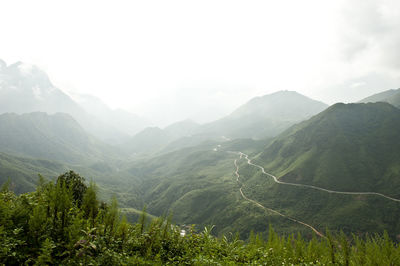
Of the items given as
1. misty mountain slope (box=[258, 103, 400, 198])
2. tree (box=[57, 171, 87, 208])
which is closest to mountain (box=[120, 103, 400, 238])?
misty mountain slope (box=[258, 103, 400, 198])

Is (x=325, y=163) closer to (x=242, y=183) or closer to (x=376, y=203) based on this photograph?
(x=376, y=203)

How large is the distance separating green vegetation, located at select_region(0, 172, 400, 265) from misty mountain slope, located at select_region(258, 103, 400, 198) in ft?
464

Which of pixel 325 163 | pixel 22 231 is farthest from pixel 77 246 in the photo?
pixel 325 163

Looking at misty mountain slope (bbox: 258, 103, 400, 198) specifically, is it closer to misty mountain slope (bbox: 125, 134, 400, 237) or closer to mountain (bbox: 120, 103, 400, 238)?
mountain (bbox: 120, 103, 400, 238)

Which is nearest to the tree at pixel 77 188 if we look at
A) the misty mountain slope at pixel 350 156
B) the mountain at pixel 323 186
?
the mountain at pixel 323 186

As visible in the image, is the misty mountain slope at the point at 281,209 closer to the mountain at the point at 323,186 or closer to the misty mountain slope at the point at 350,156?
the mountain at the point at 323,186

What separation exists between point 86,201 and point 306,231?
109m

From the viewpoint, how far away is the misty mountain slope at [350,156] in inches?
5064

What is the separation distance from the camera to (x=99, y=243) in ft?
23.9

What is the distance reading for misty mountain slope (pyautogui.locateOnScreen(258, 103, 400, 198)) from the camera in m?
129

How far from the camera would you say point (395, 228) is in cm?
9400

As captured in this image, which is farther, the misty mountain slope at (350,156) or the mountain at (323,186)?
the misty mountain slope at (350,156)

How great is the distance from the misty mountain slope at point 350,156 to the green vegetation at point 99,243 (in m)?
141

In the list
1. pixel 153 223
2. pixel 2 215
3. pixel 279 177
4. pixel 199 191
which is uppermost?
pixel 2 215
